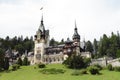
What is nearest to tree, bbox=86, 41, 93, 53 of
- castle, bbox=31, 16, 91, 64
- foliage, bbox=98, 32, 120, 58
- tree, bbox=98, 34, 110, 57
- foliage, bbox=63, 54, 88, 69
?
foliage, bbox=98, 32, 120, 58

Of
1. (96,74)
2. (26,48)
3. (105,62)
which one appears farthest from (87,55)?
(26,48)

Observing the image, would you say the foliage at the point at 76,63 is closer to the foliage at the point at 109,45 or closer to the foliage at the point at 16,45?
the foliage at the point at 109,45

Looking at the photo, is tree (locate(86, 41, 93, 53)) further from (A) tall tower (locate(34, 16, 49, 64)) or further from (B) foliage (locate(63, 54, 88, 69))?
(B) foliage (locate(63, 54, 88, 69))

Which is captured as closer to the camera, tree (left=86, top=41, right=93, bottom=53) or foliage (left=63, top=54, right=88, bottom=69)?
foliage (left=63, top=54, right=88, bottom=69)

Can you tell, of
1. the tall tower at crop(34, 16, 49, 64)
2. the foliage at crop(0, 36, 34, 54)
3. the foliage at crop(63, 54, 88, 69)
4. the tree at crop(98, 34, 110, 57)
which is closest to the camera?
the foliage at crop(63, 54, 88, 69)

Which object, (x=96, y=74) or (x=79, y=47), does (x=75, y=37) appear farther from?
(x=96, y=74)

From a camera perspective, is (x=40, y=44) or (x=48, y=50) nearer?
(x=40, y=44)

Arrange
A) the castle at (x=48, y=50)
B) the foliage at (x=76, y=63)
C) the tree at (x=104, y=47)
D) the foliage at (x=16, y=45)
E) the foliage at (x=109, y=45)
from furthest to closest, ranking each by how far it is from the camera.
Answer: the foliage at (x=16, y=45)
the tree at (x=104, y=47)
the foliage at (x=109, y=45)
the castle at (x=48, y=50)
the foliage at (x=76, y=63)

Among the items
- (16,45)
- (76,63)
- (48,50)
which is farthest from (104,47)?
(16,45)

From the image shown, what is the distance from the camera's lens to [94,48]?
5022 inches

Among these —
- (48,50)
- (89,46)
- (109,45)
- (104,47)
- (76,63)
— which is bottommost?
(76,63)

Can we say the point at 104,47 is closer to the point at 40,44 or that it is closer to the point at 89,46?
the point at 89,46

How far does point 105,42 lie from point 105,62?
27.7 metres

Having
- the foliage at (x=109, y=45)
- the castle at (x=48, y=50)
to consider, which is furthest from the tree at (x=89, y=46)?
the castle at (x=48, y=50)
